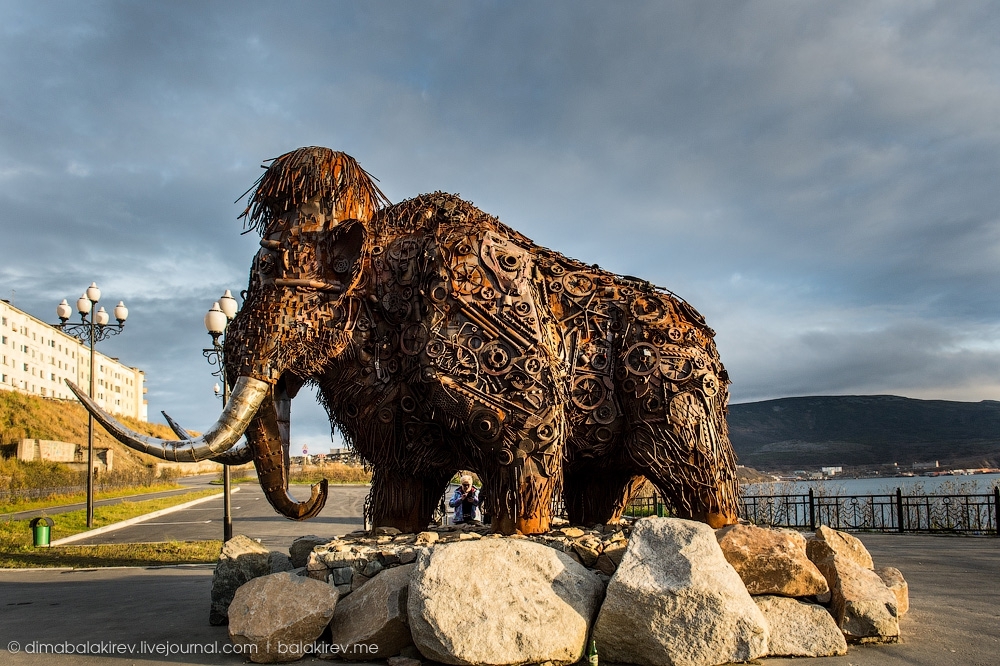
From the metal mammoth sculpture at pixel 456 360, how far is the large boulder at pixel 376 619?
3.22 feet

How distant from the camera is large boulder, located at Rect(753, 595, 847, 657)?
4742mm

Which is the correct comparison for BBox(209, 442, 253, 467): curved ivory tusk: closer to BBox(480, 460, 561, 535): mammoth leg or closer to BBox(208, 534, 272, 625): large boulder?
BBox(208, 534, 272, 625): large boulder

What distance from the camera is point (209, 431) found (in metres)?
5.46

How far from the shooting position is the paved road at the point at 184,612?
4883mm

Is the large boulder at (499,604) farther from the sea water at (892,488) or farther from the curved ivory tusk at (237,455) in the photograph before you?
the sea water at (892,488)

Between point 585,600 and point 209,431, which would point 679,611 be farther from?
point 209,431

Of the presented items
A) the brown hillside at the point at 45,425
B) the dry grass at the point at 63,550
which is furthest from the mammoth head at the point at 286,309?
the brown hillside at the point at 45,425

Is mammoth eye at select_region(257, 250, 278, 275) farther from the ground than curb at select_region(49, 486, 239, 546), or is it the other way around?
mammoth eye at select_region(257, 250, 278, 275)

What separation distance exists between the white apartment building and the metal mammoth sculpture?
4633 cm

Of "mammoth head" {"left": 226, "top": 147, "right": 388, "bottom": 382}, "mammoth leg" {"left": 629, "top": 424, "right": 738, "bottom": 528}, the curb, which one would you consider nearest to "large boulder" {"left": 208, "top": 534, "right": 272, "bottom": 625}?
"mammoth head" {"left": 226, "top": 147, "right": 388, "bottom": 382}

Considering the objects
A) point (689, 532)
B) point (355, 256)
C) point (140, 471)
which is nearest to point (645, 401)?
point (689, 532)

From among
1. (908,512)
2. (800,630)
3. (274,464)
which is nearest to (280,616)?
(274,464)

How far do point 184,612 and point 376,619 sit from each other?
3072 millimetres

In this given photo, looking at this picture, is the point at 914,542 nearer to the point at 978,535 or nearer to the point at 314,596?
the point at 978,535
